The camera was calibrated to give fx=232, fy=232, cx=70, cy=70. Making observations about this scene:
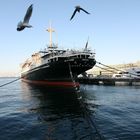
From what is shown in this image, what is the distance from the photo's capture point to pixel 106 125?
20.9 metres

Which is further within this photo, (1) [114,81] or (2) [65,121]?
(1) [114,81]

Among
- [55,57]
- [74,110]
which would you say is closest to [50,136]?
[74,110]

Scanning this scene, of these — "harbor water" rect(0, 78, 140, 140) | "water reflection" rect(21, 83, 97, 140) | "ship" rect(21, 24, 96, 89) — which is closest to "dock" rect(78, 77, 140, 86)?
"ship" rect(21, 24, 96, 89)

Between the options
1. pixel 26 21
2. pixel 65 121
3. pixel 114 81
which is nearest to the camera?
pixel 26 21

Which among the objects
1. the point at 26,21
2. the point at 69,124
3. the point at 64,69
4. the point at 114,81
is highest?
the point at 26,21

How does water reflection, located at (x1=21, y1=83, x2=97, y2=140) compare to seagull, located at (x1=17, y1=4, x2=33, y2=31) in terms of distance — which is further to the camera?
water reflection, located at (x1=21, y1=83, x2=97, y2=140)

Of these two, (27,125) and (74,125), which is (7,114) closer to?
(27,125)

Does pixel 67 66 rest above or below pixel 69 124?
above

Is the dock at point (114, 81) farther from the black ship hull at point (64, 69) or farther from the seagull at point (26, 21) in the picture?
the seagull at point (26, 21)

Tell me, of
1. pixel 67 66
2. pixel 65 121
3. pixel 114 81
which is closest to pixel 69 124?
pixel 65 121

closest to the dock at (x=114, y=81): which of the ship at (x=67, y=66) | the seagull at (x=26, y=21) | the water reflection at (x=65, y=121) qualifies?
the ship at (x=67, y=66)

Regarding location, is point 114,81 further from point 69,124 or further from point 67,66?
point 69,124

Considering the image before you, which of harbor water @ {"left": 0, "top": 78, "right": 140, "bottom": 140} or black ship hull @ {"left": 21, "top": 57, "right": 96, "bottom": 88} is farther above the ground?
black ship hull @ {"left": 21, "top": 57, "right": 96, "bottom": 88}

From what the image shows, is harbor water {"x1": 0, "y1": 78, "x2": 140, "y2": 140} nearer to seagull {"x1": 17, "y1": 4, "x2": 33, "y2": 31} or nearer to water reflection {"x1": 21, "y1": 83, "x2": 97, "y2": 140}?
water reflection {"x1": 21, "y1": 83, "x2": 97, "y2": 140}
